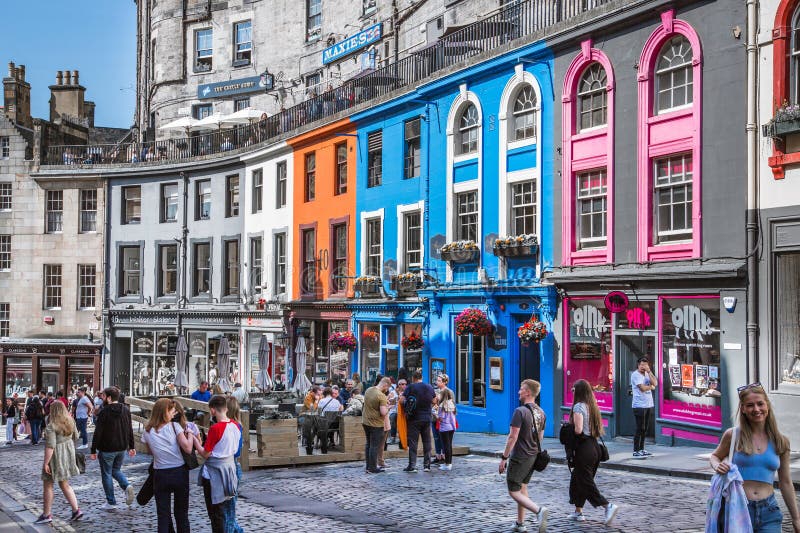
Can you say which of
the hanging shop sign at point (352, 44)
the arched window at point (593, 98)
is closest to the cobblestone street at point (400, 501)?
the arched window at point (593, 98)

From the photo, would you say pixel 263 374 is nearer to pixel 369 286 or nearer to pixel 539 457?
pixel 369 286

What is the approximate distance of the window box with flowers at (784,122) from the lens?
56.5 feet

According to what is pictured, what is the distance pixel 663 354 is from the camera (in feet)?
65.8

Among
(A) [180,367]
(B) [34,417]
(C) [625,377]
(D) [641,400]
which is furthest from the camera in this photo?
(A) [180,367]

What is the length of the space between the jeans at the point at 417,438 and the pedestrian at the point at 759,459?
9.74 meters

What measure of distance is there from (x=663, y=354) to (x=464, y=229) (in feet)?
24.8

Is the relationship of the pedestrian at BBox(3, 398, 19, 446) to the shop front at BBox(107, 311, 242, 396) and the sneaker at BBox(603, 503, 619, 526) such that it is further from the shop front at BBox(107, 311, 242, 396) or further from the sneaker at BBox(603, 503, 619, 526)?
the sneaker at BBox(603, 503, 619, 526)

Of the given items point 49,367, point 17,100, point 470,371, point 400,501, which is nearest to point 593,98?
point 470,371

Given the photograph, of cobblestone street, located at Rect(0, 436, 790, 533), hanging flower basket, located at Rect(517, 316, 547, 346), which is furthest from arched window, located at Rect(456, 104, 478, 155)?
cobblestone street, located at Rect(0, 436, 790, 533)

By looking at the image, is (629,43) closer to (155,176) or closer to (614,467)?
(614,467)

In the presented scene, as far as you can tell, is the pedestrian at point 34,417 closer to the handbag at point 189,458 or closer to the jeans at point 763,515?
the handbag at point 189,458

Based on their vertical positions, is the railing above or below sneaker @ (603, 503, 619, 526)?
above

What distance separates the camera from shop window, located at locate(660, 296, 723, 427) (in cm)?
1895

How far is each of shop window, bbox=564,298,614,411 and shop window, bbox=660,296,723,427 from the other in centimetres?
159
